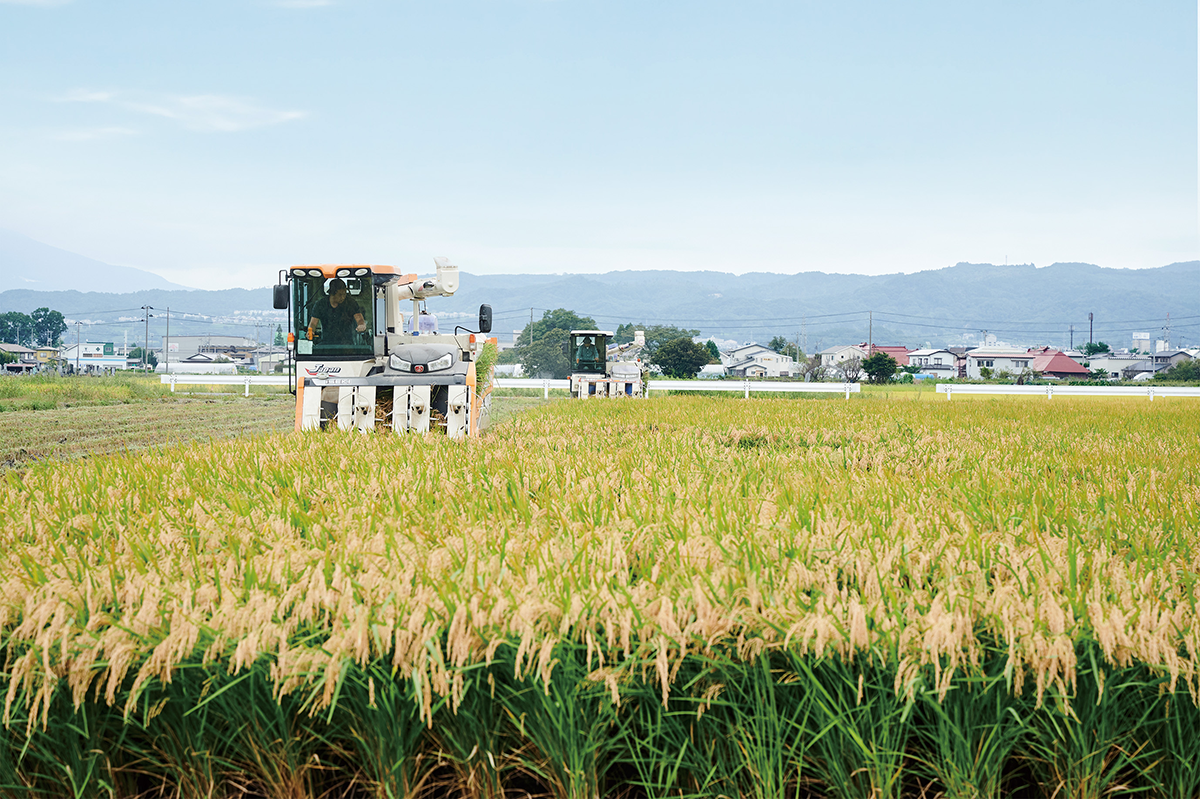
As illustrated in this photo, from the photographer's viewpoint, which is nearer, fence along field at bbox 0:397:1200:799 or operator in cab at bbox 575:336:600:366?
fence along field at bbox 0:397:1200:799

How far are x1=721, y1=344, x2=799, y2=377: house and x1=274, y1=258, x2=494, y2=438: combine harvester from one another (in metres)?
105

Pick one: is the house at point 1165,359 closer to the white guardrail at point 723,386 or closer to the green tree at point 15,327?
the white guardrail at point 723,386

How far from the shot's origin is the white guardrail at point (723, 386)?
28031 mm

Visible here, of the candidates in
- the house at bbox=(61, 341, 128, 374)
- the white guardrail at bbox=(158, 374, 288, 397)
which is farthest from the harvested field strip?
the house at bbox=(61, 341, 128, 374)

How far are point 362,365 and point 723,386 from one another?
21294 mm

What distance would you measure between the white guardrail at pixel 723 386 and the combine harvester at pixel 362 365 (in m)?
16.5

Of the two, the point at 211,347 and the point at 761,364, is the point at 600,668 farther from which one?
the point at 211,347

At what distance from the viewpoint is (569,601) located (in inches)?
89.4

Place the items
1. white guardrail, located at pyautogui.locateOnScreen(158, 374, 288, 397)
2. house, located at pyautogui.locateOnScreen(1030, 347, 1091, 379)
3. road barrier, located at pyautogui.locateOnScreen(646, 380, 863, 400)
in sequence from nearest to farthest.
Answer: white guardrail, located at pyautogui.locateOnScreen(158, 374, 288, 397), road barrier, located at pyautogui.locateOnScreen(646, 380, 863, 400), house, located at pyautogui.locateOnScreen(1030, 347, 1091, 379)

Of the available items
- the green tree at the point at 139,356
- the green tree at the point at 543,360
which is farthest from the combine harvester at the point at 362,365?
the green tree at the point at 139,356

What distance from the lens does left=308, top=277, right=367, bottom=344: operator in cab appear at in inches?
404

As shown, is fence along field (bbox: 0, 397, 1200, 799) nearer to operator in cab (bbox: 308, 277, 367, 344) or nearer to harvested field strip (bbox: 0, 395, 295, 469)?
harvested field strip (bbox: 0, 395, 295, 469)

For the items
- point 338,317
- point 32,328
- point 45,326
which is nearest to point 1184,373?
point 338,317

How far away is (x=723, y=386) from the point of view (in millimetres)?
30047
